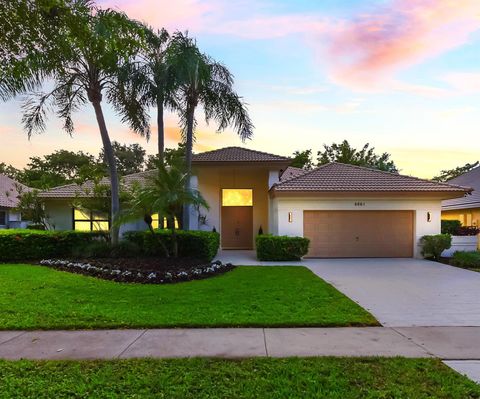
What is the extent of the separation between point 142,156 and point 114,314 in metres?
48.9

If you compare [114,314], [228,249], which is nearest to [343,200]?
[228,249]

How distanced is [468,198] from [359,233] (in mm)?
11612

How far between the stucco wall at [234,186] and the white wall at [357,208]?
3.24m

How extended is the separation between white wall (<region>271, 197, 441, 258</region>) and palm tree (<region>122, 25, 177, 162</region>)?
5885mm

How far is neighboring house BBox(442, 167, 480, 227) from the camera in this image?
22.1 metres

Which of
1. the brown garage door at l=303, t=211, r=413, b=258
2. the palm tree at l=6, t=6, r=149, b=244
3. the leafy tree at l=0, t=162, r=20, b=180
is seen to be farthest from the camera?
the leafy tree at l=0, t=162, r=20, b=180

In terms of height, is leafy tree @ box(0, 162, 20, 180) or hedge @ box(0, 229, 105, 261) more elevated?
leafy tree @ box(0, 162, 20, 180)

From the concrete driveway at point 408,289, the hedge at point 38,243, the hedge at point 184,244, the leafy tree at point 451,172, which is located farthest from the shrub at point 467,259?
the leafy tree at point 451,172

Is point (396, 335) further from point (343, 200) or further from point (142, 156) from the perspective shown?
point (142, 156)

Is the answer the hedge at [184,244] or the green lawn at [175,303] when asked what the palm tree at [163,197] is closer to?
the hedge at [184,244]

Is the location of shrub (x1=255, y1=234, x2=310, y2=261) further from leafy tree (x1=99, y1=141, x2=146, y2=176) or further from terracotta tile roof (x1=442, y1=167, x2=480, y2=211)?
leafy tree (x1=99, y1=141, x2=146, y2=176)

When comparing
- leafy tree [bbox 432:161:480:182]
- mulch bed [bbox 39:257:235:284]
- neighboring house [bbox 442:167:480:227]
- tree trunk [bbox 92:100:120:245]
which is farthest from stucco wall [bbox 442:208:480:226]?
leafy tree [bbox 432:161:480:182]

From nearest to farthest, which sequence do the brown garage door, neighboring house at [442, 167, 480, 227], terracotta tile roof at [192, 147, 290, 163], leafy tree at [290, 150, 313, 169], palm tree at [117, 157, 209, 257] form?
1. palm tree at [117, 157, 209, 257]
2. the brown garage door
3. terracotta tile roof at [192, 147, 290, 163]
4. neighboring house at [442, 167, 480, 227]
5. leafy tree at [290, 150, 313, 169]

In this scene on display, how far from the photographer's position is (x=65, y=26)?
4.70 meters
